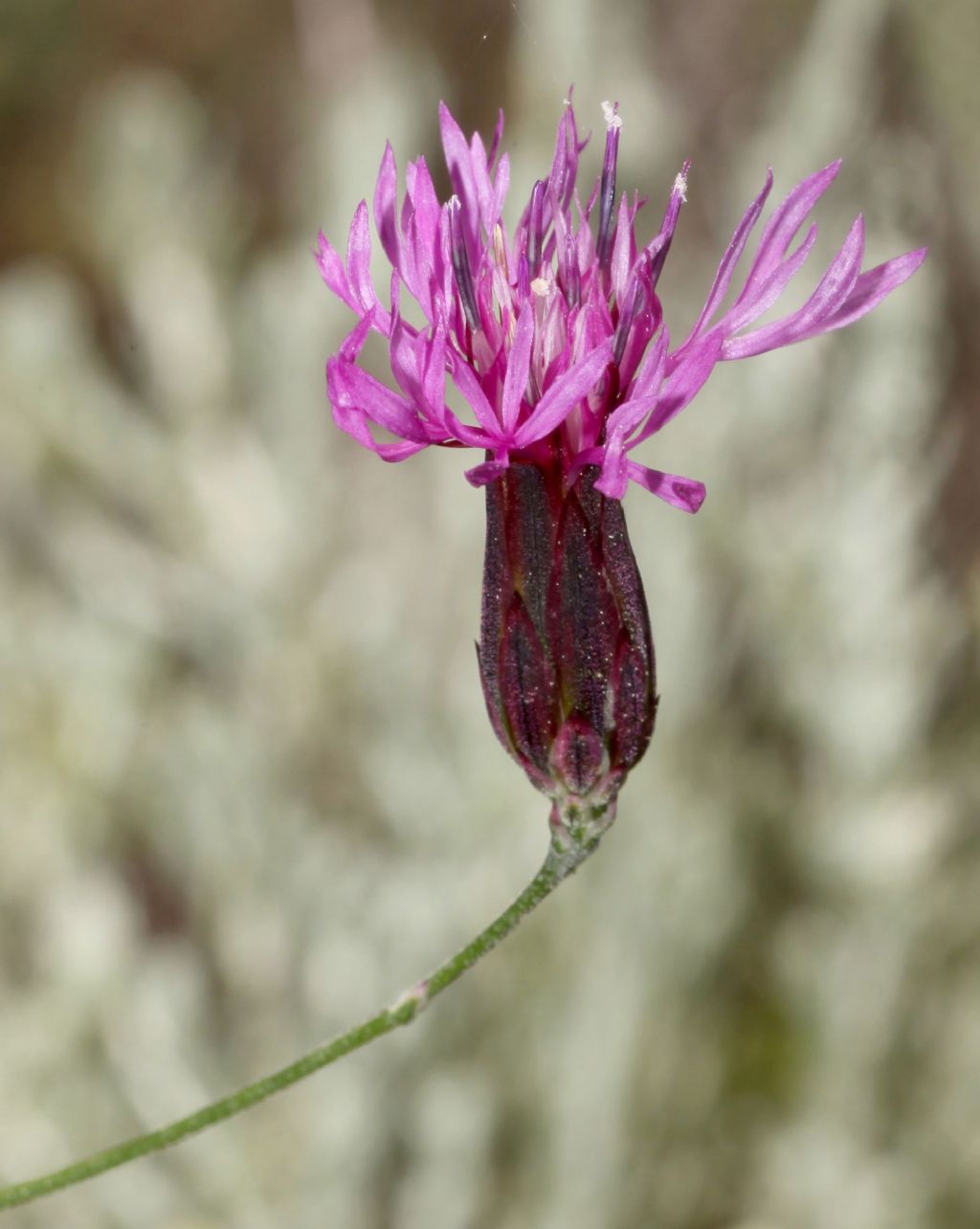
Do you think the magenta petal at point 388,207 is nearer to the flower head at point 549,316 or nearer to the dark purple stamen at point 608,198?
the flower head at point 549,316

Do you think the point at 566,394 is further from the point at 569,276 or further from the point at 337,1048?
the point at 337,1048

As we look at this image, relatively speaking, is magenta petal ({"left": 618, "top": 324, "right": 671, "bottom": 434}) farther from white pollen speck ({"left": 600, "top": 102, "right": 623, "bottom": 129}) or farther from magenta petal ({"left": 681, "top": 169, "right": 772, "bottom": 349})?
white pollen speck ({"left": 600, "top": 102, "right": 623, "bottom": 129})

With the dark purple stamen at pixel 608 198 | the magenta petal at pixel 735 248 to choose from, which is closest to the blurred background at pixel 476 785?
the dark purple stamen at pixel 608 198

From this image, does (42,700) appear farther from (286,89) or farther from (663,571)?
(286,89)

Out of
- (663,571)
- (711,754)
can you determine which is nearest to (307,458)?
(663,571)

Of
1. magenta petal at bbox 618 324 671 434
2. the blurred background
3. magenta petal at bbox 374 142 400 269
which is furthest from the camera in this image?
the blurred background

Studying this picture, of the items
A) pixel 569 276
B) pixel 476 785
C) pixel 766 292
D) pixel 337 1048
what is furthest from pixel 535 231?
pixel 476 785

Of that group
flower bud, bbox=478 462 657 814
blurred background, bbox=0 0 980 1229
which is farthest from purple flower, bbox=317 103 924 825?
blurred background, bbox=0 0 980 1229
